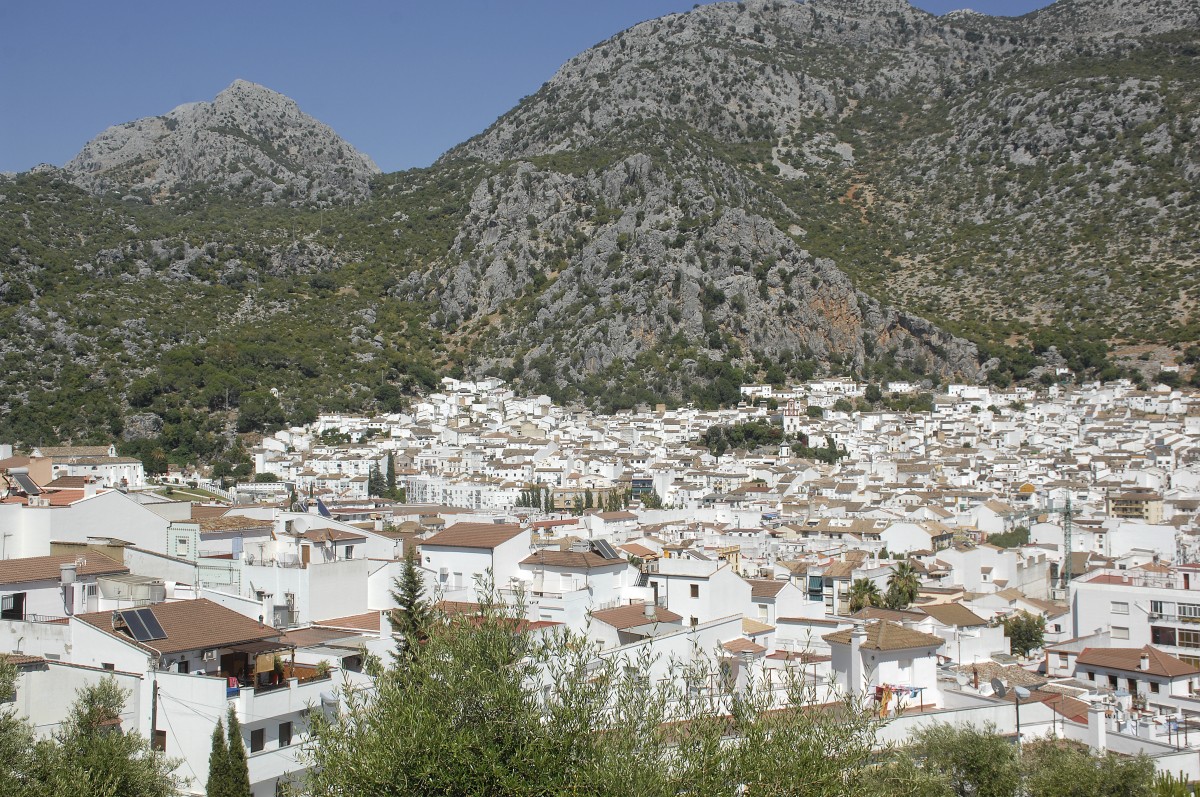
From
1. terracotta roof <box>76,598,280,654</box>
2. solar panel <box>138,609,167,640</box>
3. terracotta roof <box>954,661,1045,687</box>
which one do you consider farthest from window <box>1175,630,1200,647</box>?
solar panel <box>138,609,167,640</box>

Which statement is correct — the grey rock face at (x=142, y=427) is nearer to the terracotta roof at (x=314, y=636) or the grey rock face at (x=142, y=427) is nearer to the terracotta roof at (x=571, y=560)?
the terracotta roof at (x=571, y=560)

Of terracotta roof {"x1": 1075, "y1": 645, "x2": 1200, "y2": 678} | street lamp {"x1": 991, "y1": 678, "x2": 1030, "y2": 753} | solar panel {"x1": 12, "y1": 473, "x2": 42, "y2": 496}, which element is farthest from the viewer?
solar panel {"x1": 12, "y1": 473, "x2": 42, "y2": 496}

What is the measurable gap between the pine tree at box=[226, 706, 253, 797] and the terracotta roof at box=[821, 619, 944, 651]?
34.8ft

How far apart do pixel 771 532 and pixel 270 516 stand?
2889cm

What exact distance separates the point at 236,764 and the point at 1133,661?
18790 mm

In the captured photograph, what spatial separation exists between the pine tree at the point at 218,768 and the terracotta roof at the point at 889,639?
426 inches

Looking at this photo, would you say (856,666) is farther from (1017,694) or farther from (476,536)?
(476,536)

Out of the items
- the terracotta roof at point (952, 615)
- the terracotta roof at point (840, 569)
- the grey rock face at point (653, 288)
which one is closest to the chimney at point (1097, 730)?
the terracotta roof at point (952, 615)

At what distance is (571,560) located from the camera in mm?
23391

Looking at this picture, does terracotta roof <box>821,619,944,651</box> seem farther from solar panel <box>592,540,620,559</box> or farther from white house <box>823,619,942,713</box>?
solar panel <box>592,540,620,559</box>

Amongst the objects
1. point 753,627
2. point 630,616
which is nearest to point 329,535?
point 630,616

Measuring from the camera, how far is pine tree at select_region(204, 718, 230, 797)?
13633 mm

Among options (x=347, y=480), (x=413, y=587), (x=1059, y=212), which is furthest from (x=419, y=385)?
(x=413, y=587)

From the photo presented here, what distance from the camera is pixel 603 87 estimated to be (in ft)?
502
